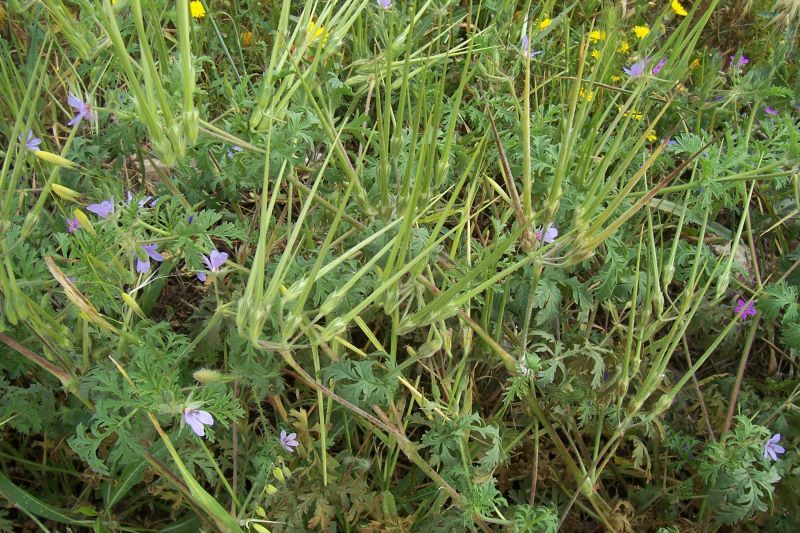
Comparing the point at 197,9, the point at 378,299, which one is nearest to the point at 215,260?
the point at 378,299

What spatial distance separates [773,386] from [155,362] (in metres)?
1.47

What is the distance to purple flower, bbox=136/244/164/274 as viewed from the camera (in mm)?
1254

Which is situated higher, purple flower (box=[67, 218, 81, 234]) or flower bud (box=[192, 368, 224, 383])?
purple flower (box=[67, 218, 81, 234])

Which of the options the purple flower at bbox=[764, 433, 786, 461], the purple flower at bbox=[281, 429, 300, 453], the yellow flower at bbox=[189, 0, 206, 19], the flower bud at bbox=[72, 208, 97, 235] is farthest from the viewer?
the yellow flower at bbox=[189, 0, 206, 19]

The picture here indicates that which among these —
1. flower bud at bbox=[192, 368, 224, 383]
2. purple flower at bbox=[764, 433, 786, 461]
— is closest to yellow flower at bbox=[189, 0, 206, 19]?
flower bud at bbox=[192, 368, 224, 383]

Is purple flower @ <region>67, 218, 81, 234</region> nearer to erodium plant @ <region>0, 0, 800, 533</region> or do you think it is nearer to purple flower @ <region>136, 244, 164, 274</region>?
erodium plant @ <region>0, 0, 800, 533</region>

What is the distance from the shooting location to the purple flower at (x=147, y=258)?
49.4 inches

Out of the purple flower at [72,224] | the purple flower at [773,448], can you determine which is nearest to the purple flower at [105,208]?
the purple flower at [72,224]

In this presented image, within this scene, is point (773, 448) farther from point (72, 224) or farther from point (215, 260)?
point (72, 224)

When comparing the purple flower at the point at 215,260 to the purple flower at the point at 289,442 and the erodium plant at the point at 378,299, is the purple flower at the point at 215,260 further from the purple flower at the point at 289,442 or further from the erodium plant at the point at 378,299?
the purple flower at the point at 289,442

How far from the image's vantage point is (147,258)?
1246 mm

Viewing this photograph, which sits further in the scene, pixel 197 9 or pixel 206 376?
pixel 197 9

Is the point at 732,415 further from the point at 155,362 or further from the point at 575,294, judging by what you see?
the point at 155,362

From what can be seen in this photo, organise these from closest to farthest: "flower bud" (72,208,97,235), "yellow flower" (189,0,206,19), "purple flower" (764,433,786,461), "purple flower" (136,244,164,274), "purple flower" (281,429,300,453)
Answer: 1. "flower bud" (72,208,97,235)
2. "purple flower" (136,244,164,274)
3. "purple flower" (281,429,300,453)
4. "purple flower" (764,433,786,461)
5. "yellow flower" (189,0,206,19)
